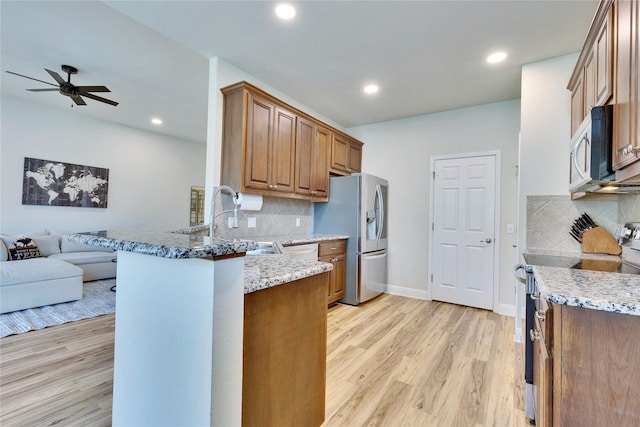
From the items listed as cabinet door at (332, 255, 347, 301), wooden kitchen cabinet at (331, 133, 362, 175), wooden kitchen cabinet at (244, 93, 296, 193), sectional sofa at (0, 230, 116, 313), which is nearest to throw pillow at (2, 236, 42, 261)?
sectional sofa at (0, 230, 116, 313)

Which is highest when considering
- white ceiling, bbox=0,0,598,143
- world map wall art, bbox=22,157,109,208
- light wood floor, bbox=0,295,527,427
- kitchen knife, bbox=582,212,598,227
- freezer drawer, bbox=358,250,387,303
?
white ceiling, bbox=0,0,598,143

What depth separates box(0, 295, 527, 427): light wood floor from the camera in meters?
1.69

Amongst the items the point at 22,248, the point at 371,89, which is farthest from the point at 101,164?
the point at 371,89

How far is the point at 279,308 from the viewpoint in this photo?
3.70 feet

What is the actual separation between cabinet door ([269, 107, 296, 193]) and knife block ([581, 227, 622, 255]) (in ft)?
8.67

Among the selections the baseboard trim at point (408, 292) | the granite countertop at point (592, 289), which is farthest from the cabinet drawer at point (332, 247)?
the granite countertop at point (592, 289)

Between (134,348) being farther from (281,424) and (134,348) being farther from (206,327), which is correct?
(281,424)

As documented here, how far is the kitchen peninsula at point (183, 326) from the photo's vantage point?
0.82m

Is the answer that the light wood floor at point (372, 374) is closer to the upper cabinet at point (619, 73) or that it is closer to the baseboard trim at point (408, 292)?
the baseboard trim at point (408, 292)

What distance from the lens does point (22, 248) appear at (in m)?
3.85

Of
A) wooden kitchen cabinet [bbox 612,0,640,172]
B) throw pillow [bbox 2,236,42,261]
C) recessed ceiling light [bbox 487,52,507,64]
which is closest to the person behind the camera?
wooden kitchen cabinet [bbox 612,0,640,172]

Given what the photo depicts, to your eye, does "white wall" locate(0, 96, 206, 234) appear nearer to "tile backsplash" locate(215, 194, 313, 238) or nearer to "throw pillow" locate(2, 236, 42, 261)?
"throw pillow" locate(2, 236, 42, 261)

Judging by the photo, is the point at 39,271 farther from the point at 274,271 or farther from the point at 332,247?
the point at 274,271

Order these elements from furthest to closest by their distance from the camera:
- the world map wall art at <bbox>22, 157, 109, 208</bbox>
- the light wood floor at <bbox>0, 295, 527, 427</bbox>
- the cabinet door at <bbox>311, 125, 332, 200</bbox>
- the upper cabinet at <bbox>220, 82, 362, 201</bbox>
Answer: the world map wall art at <bbox>22, 157, 109, 208</bbox>
the cabinet door at <bbox>311, 125, 332, 200</bbox>
the upper cabinet at <bbox>220, 82, 362, 201</bbox>
the light wood floor at <bbox>0, 295, 527, 427</bbox>
